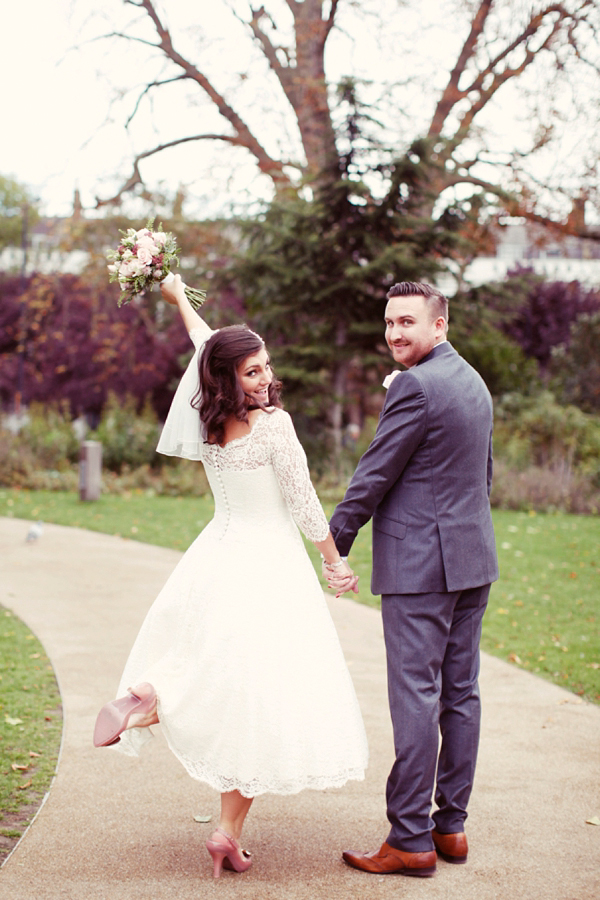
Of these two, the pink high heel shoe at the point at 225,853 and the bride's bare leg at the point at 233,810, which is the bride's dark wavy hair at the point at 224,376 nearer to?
the bride's bare leg at the point at 233,810

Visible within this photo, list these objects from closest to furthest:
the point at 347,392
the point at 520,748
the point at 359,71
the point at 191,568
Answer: the point at 191,568
the point at 520,748
the point at 347,392
the point at 359,71

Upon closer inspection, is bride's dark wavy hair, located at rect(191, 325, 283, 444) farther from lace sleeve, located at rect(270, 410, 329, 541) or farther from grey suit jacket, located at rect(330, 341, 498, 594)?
grey suit jacket, located at rect(330, 341, 498, 594)

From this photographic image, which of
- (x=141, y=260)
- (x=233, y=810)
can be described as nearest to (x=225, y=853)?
(x=233, y=810)

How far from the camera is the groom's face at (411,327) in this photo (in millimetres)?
3027

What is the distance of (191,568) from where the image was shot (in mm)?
3070

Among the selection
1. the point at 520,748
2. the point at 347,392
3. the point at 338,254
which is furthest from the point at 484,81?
the point at 520,748

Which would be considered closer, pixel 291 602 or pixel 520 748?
pixel 291 602

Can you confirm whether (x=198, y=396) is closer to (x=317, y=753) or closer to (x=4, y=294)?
(x=317, y=753)

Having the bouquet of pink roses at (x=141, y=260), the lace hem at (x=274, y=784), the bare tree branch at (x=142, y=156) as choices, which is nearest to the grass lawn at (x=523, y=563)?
the lace hem at (x=274, y=784)

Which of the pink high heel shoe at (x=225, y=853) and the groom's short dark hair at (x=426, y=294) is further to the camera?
the groom's short dark hair at (x=426, y=294)

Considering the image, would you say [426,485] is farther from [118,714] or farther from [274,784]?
[118,714]

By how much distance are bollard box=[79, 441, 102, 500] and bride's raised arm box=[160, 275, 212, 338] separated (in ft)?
31.1

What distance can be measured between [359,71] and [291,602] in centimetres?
1787

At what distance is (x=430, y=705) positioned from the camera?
2.92 m
